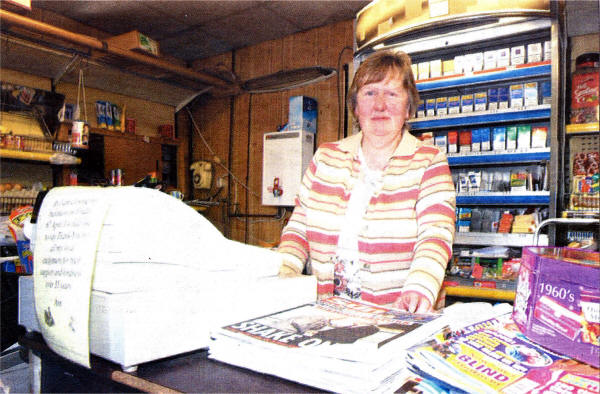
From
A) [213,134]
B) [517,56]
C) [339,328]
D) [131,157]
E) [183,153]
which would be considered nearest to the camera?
[339,328]

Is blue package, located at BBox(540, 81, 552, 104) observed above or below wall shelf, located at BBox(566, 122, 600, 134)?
above

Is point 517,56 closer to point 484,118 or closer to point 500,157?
point 484,118

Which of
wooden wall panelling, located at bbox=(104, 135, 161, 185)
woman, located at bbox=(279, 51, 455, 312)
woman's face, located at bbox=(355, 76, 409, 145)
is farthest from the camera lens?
wooden wall panelling, located at bbox=(104, 135, 161, 185)

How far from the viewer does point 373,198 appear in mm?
1529

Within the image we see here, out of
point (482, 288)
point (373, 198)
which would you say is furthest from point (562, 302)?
point (482, 288)

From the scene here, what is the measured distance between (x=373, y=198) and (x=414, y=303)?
0.53m

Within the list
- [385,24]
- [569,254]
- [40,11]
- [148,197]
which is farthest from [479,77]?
[40,11]

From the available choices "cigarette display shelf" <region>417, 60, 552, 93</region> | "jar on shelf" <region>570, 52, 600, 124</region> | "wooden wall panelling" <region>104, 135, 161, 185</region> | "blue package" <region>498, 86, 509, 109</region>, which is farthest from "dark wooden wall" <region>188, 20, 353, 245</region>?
"jar on shelf" <region>570, 52, 600, 124</region>

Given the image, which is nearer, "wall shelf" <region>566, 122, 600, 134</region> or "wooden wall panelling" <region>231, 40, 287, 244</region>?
"wall shelf" <region>566, 122, 600, 134</region>

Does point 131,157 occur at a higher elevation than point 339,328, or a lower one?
higher

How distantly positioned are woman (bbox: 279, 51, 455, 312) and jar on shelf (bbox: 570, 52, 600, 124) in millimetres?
1941

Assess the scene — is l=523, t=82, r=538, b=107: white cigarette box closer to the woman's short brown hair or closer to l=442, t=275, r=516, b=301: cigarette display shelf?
l=442, t=275, r=516, b=301: cigarette display shelf

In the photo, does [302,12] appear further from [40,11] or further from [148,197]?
[148,197]

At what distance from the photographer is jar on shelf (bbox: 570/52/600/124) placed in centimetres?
293
